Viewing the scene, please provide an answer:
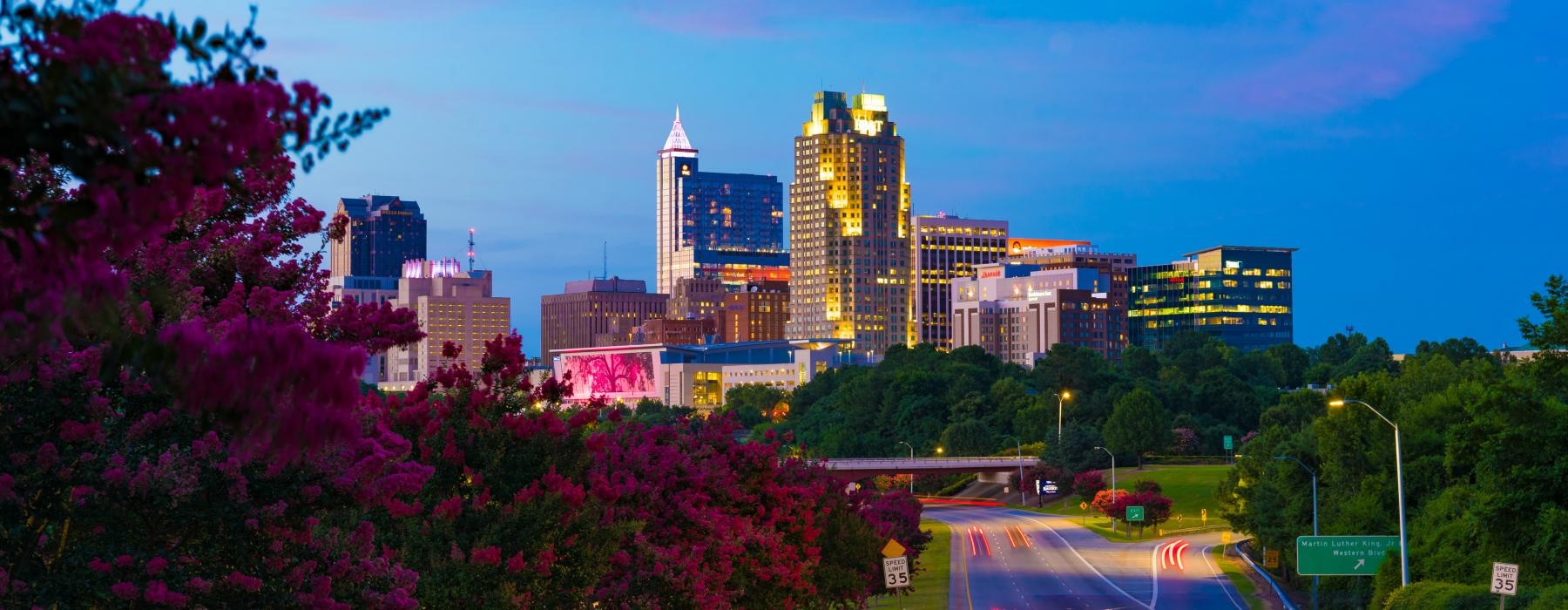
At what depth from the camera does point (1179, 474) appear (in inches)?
5748

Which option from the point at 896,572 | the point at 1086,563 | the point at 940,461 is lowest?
the point at 1086,563

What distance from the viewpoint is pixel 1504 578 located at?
38406mm

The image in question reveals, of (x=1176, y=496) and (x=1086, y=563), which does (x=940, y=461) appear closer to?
(x=1176, y=496)

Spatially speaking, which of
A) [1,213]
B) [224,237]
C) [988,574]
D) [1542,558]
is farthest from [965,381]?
A: [1,213]

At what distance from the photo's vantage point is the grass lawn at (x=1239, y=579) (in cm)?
7231

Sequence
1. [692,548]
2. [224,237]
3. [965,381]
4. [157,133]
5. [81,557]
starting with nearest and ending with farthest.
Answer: [157,133] → [81,557] → [224,237] → [692,548] → [965,381]

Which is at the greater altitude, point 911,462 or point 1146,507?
point 911,462

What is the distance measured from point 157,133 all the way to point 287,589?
11.4 metres

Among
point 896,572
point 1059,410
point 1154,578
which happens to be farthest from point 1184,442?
point 896,572

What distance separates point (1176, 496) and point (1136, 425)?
20447 millimetres

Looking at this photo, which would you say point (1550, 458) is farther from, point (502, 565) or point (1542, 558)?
point (502, 565)

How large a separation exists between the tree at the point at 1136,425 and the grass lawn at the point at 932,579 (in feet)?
143

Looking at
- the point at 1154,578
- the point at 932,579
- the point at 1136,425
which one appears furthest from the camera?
the point at 1136,425

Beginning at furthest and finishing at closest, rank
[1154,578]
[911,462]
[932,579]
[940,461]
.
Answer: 1. [940,461]
2. [911,462]
3. [1154,578]
4. [932,579]
